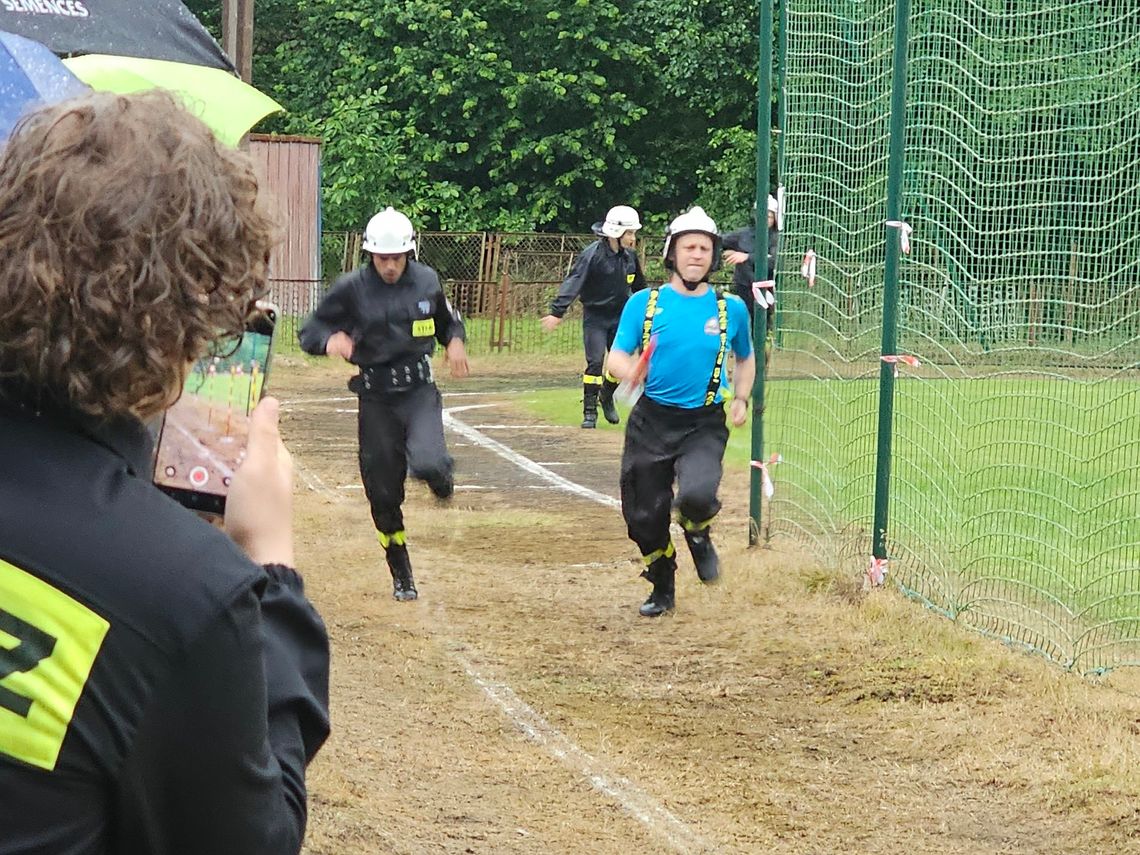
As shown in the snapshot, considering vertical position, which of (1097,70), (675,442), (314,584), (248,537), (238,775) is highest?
(1097,70)

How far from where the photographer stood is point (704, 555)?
30.9 feet

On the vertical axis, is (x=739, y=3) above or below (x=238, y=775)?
above

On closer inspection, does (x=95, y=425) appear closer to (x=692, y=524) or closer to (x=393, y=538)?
(x=692, y=524)

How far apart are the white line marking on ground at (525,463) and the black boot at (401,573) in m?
3.36

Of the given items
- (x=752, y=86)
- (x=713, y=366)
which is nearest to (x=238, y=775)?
(x=713, y=366)

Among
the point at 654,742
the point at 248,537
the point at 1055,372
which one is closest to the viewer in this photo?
the point at 248,537

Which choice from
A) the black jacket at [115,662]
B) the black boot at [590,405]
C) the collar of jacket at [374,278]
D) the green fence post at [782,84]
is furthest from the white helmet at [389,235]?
the black jacket at [115,662]

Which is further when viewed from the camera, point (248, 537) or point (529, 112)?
point (529, 112)

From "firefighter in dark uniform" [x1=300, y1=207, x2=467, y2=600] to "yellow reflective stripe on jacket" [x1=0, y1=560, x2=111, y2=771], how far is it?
796 cm

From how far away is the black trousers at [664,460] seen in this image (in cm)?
902

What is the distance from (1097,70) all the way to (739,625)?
3.28 m

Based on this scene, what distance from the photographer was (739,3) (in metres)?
35.5

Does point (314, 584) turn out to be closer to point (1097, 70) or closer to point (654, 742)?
point (654, 742)

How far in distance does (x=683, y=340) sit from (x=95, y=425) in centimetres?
732
